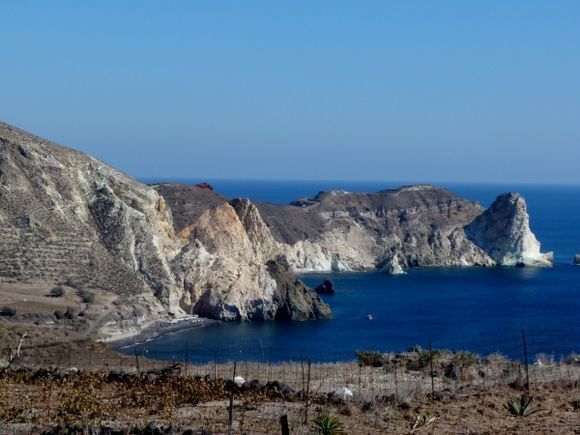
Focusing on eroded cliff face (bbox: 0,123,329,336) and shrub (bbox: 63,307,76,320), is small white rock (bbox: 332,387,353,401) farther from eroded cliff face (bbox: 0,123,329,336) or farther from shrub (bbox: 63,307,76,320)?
eroded cliff face (bbox: 0,123,329,336)

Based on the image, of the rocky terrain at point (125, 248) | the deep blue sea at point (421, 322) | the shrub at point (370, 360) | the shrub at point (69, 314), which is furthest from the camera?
the rocky terrain at point (125, 248)

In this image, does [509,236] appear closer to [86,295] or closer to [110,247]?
[110,247]

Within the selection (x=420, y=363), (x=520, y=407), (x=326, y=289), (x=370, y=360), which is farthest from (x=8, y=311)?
(x=520, y=407)

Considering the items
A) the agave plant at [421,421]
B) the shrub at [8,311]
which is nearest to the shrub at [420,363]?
the agave plant at [421,421]

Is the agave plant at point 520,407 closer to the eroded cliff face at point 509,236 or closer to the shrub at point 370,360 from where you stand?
the shrub at point 370,360

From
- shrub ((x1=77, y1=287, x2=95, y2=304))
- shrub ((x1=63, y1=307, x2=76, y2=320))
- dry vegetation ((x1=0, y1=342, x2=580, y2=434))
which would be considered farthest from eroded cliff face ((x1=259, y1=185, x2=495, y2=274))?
dry vegetation ((x1=0, y1=342, x2=580, y2=434))

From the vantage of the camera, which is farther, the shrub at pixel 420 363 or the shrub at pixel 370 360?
the shrub at pixel 370 360
